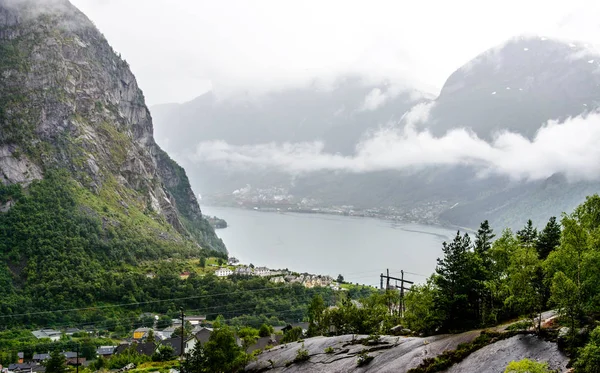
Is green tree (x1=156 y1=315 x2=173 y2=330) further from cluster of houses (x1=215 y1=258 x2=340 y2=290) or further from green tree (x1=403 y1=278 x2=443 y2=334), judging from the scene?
green tree (x1=403 y1=278 x2=443 y2=334)

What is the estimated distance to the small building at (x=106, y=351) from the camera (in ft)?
218

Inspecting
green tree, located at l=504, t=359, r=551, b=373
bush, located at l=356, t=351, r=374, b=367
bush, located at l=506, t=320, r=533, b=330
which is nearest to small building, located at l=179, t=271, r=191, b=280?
bush, located at l=356, t=351, r=374, b=367

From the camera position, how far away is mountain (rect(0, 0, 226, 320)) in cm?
9294

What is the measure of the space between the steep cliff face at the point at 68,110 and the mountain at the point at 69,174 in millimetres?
292

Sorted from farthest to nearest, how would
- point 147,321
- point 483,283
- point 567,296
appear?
1. point 147,321
2. point 483,283
3. point 567,296

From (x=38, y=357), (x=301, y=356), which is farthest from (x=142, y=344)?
(x=301, y=356)

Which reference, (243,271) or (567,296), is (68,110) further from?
(567,296)

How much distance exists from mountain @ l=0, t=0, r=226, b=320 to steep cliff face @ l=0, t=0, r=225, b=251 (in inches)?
11.5

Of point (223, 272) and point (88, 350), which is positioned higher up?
point (223, 272)

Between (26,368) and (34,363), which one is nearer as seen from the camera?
(26,368)

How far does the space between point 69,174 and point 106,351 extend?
6558 centimetres

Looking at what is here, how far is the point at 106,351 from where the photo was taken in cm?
6750

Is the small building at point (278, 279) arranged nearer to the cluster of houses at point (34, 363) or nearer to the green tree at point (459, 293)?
the cluster of houses at point (34, 363)

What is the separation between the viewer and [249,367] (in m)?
33.4
